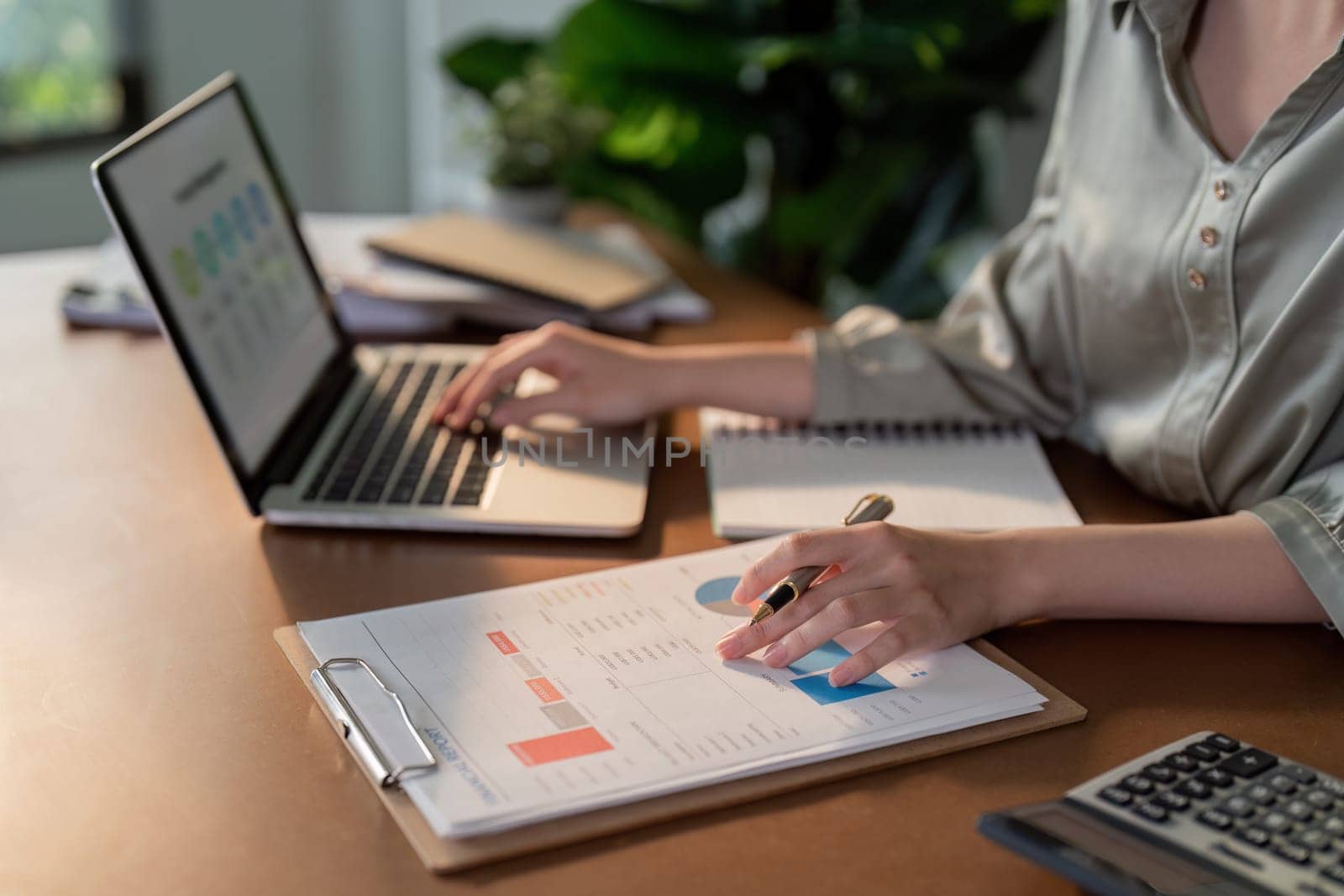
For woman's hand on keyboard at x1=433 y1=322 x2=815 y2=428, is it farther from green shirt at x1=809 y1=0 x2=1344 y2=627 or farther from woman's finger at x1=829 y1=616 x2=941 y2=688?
woman's finger at x1=829 y1=616 x2=941 y2=688

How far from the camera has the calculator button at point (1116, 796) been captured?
1.92 ft

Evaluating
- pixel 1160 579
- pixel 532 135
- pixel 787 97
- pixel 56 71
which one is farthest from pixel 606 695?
pixel 56 71

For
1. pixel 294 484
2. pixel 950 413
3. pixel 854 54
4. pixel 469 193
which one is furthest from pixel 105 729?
pixel 469 193

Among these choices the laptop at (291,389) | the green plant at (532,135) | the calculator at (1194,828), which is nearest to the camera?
the calculator at (1194,828)

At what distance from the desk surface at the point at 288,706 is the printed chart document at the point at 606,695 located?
2 centimetres

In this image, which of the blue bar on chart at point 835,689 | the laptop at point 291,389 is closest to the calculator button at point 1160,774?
the blue bar on chart at point 835,689

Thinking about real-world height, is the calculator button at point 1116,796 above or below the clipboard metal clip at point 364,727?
above

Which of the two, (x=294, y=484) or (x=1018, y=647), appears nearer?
(x=1018, y=647)

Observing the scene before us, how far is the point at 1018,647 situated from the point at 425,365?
0.62 m

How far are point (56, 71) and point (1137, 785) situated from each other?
2.62 m

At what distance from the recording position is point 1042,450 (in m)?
1.08

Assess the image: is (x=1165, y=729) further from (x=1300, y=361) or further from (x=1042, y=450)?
(x=1042, y=450)

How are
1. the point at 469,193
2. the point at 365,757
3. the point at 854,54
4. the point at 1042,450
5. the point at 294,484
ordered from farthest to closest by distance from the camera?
the point at 469,193 → the point at 854,54 → the point at 1042,450 → the point at 294,484 → the point at 365,757
